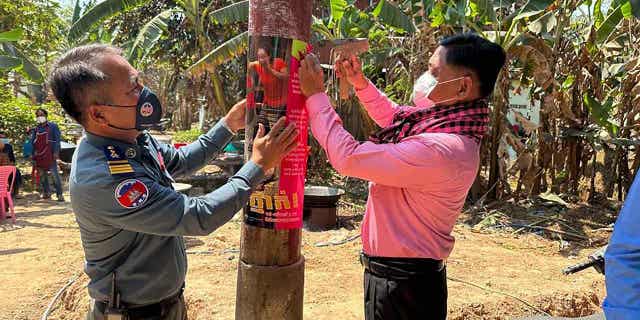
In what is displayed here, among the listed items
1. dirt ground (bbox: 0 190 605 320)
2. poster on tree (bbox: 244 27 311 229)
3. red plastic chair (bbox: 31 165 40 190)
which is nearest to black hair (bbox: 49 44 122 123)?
poster on tree (bbox: 244 27 311 229)

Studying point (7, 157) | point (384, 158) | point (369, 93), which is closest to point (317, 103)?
point (384, 158)

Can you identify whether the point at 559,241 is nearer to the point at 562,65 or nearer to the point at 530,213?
the point at 530,213

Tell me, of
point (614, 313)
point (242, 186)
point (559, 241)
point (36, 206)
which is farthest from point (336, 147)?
point (36, 206)

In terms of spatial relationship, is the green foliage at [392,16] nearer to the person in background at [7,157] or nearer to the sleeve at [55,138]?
the sleeve at [55,138]

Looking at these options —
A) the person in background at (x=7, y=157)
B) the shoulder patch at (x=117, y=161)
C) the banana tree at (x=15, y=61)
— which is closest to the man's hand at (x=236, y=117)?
the shoulder patch at (x=117, y=161)

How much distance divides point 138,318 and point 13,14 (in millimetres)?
15240

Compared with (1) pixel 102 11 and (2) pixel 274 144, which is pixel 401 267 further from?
(1) pixel 102 11

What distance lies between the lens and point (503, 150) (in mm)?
8984

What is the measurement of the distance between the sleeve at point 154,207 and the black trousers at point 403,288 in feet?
2.43

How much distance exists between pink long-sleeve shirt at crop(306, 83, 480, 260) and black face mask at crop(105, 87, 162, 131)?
2.02 feet

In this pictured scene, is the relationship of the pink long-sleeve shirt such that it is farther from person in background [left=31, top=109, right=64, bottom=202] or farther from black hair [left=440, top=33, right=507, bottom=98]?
person in background [left=31, top=109, right=64, bottom=202]

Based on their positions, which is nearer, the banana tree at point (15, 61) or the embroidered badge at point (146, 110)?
the embroidered badge at point (146, 110)

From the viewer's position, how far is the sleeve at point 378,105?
2.49 m

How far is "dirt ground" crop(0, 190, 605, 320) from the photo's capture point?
182 inches
